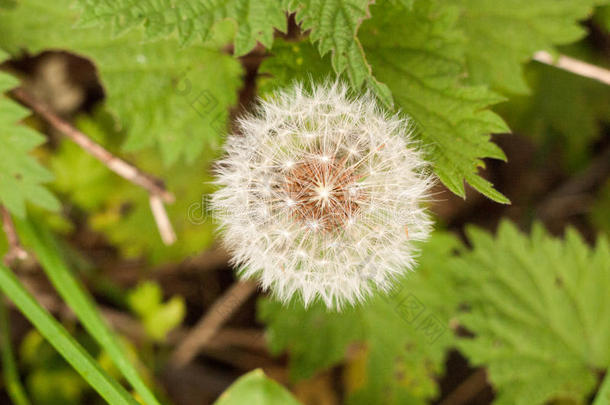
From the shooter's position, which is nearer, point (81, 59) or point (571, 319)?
point (571, 319)

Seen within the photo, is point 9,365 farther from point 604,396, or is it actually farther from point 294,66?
point 604,396

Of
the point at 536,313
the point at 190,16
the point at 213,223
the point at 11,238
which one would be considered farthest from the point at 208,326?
the point at 190,16

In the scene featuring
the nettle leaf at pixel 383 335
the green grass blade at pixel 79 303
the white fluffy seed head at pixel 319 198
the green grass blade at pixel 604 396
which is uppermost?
the white fluffy seed head at pixel 319 198

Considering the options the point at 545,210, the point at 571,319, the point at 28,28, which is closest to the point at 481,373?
the point at 571,319

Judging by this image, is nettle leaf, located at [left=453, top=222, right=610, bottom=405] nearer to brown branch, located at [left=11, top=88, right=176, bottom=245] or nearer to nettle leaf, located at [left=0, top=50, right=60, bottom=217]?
brown branch, located at [left=11, top=88, right=176, bottom=245]

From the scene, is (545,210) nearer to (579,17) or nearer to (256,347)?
(579,17)

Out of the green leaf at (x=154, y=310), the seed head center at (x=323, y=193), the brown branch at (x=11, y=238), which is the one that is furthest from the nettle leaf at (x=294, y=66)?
the green leaf at (x=154, y=310)

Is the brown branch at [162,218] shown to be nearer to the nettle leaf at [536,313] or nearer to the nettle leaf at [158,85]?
the nettle leaf at [158,85]
